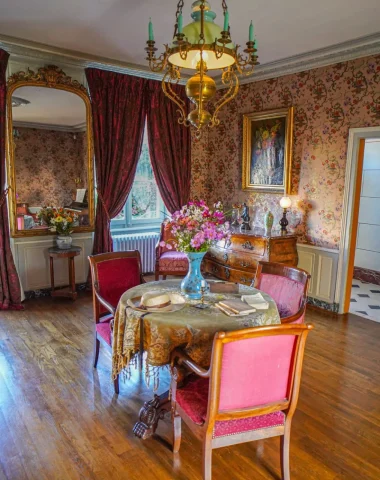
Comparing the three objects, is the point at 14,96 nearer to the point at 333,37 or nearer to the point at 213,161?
the point at 213,161

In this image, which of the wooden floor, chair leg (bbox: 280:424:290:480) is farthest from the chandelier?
the wooden floor

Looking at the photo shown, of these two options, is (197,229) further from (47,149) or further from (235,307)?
(47,149)

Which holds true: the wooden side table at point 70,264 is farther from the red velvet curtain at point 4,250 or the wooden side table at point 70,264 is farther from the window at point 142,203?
the window at point 142,203

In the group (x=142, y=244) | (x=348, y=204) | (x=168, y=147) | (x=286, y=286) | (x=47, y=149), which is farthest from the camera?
(x=142, y=244)

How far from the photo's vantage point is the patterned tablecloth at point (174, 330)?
2262 millimetres

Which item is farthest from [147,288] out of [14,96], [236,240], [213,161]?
[213,161]

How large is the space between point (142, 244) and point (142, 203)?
662mm

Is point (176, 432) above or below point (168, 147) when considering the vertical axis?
below

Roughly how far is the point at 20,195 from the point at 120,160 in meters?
1.39

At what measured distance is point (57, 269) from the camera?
17.0 ft

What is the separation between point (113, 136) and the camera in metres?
5.27

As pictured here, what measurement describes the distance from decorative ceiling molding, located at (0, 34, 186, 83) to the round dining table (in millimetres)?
3375

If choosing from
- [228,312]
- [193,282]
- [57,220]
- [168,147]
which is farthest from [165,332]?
[168,147]

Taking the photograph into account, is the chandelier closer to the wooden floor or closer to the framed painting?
the wooden floor
